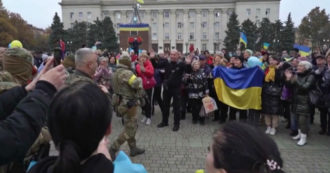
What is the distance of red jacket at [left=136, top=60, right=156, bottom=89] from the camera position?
779 cm

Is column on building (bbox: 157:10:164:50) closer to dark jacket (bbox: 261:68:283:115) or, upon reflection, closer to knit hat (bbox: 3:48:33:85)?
dark jacket (bbox: 261:68:283:115)

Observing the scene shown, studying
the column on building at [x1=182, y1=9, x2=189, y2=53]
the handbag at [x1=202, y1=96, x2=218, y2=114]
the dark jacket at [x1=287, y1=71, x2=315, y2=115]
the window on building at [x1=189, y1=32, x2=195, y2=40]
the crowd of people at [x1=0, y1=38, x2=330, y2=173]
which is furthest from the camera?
the window on building at [x1=189, y1=32, x2=195, y2=40]

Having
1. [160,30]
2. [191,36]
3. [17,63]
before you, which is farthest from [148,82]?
[160,30]

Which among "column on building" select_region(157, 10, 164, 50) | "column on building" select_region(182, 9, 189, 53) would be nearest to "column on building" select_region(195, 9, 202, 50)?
"column on building" select_region(182, 9, 189, 53)

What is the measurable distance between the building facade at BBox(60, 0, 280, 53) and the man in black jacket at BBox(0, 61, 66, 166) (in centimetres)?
8406

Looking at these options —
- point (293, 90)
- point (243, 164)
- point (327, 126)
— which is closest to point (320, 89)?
point (293, 90)

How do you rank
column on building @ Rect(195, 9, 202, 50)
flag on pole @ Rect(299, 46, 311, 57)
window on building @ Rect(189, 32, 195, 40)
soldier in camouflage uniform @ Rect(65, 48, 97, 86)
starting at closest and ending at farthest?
soldier in camouflage uniform @ Rect(65, 48, 97, 86) < flag on pole @ Rect(299, 46, 311, 57) < column on building @ Rect(195, 9, 202, 50) < window on building @ Rect(189, 32, 195, 40)

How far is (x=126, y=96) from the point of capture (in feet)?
17.6

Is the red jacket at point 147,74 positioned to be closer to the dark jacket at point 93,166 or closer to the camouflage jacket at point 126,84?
the camouflage jacket at point 126,84

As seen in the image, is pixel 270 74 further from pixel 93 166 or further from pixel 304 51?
pixel 93 166

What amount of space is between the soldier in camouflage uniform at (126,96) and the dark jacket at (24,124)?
3.64 m

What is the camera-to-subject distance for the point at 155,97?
8.95 metres

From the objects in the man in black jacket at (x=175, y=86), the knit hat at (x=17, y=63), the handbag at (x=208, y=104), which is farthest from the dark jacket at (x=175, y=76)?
the knit hat at (x=17, y=63)

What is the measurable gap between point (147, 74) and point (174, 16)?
83.2m
